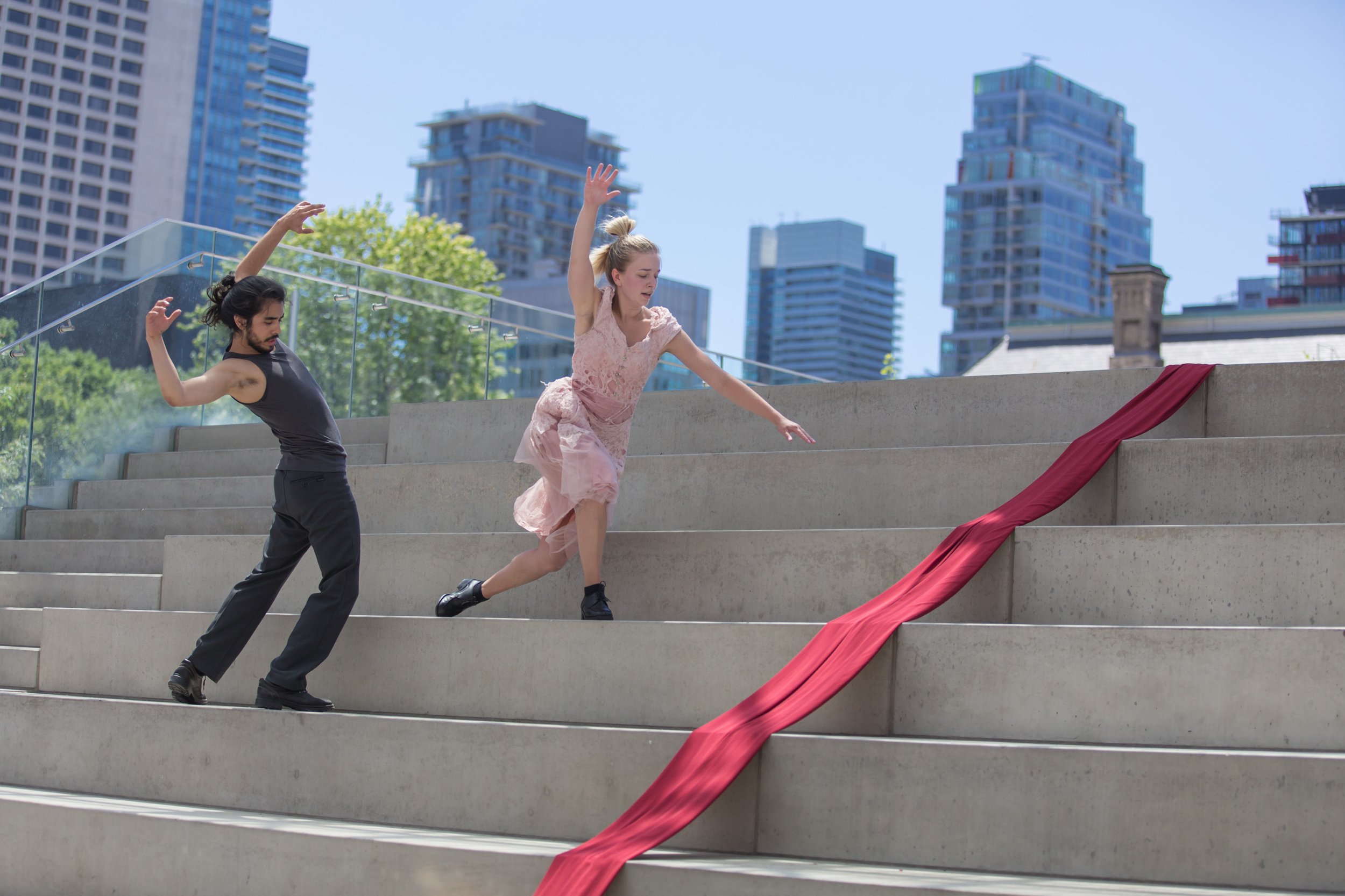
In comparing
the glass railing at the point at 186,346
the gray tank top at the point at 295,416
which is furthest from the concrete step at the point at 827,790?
the glass railing at the point at 186,346

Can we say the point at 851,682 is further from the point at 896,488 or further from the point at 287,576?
the point at 287,576

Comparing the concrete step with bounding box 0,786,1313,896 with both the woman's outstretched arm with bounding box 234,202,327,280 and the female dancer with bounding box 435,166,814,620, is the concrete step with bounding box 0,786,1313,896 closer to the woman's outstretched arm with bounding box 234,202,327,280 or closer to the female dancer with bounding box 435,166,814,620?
the female dancer with bounding box 435,166,814,620

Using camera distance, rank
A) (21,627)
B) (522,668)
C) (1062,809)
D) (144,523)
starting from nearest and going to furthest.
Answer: (1062,809)
(522,668)
(21,627)
(144,523)

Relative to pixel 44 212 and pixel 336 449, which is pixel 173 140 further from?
pixel 336 449

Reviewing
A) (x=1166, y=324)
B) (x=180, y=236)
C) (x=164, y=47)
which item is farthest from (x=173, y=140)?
(x=180, y=236)

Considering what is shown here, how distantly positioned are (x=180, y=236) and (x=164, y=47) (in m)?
148

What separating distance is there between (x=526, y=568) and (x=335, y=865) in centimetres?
134

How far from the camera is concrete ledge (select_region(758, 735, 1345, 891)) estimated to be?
3.43m

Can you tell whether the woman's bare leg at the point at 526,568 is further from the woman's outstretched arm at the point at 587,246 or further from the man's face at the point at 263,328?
the man's face at the point at 263,328

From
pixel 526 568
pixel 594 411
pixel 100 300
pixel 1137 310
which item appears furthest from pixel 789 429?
pixel 1137 310

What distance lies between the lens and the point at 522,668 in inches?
189

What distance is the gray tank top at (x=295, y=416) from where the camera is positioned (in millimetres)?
4895

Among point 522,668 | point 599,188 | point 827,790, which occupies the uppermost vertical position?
point 599,188

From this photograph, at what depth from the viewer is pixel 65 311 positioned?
29.6ft
